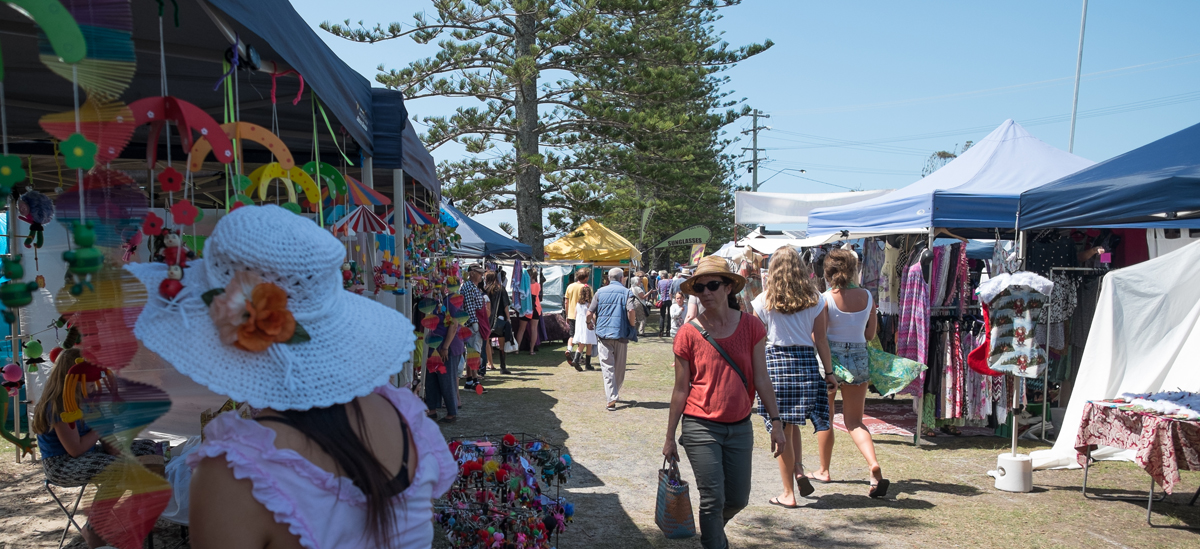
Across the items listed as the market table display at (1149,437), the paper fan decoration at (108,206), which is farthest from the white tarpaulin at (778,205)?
the paper fan decoration at (108,206)

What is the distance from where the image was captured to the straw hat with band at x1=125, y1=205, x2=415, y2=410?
107 centimetres

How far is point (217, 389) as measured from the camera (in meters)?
1.07

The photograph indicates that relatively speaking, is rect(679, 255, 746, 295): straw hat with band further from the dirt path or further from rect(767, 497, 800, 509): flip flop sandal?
rect(767, 497, 800, 509): flip flop sandal

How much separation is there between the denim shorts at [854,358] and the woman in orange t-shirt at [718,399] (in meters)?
1.79

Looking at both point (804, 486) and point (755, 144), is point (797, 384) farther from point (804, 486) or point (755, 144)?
point (755, 144)

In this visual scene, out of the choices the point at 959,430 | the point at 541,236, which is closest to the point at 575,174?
the point at 541,236

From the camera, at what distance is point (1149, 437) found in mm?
4344

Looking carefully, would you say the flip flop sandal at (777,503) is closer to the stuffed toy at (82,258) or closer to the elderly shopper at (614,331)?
the elderly shopper at (614,331)

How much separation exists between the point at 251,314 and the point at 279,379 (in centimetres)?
11

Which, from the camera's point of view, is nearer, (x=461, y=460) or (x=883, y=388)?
(x=461, y=460)

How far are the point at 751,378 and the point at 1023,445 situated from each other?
4.41 metres

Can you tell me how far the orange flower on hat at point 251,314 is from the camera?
1.06m

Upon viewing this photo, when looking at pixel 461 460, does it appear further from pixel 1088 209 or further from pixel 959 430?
pixel 959 430

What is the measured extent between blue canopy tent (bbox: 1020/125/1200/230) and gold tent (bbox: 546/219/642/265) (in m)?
12.7
